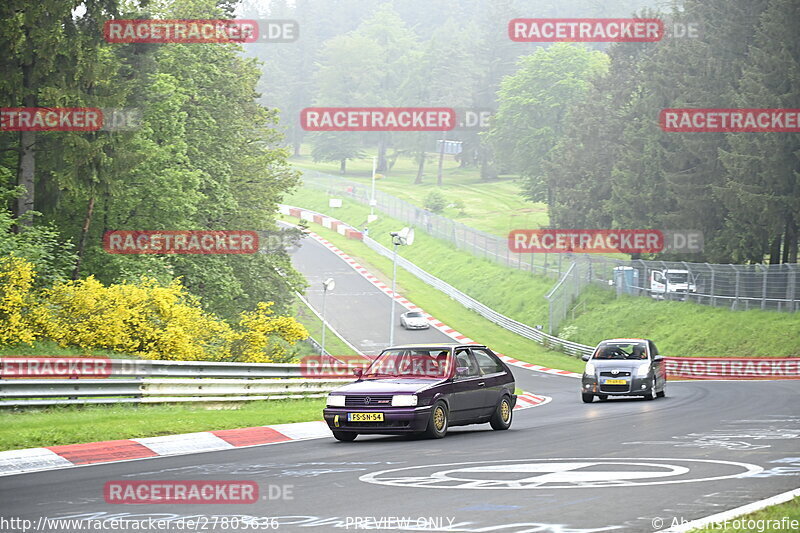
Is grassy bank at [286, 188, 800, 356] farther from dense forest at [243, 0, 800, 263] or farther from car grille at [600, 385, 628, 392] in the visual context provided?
car grille at [600, 385, 628, 392]

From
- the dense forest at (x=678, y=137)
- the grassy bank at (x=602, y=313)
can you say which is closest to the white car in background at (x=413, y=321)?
the grassy bank at (x=602, y=313)

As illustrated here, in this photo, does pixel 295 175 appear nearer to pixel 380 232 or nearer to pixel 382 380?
pixel 382 380

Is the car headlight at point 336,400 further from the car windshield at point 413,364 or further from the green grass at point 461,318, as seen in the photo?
the green grass at point 461,318

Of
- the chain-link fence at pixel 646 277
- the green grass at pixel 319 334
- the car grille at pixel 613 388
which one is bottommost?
the green grass at pixel 319 334

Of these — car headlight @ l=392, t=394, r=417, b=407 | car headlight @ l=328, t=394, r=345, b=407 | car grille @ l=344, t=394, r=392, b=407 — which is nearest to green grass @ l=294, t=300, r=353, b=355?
car headlight @ l=328, t=394, r=345, b=407

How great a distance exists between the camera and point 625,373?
28.3 m

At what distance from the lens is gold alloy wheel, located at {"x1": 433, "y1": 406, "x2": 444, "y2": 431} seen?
1673cm

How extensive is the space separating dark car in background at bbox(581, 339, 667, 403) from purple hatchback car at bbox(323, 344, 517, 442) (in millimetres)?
9644

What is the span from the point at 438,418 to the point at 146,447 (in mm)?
4479

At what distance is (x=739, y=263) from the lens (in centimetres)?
5684

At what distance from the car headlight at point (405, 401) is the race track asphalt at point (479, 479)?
1.97ft

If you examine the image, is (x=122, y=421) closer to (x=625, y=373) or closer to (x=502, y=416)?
(x=502, y=416)

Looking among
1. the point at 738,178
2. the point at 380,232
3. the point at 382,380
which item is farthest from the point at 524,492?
the point at 380,232

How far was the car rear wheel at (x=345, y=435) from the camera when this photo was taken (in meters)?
17.0
